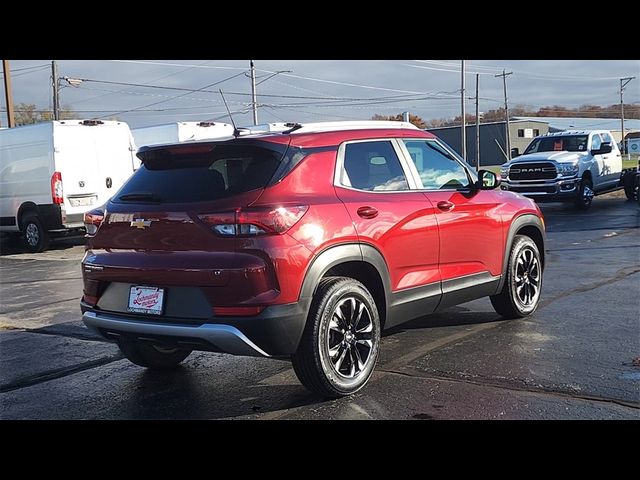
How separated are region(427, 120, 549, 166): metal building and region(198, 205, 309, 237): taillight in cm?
7866

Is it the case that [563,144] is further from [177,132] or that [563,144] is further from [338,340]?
[338,340]

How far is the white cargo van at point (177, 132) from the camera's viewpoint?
661 inches

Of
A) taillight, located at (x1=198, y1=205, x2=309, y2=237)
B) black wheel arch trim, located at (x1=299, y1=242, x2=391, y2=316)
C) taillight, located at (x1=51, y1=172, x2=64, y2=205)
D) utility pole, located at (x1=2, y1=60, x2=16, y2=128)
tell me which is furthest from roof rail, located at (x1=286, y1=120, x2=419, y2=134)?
utility pole, located at (x1=2, y1=60, x2=16, y2=128)

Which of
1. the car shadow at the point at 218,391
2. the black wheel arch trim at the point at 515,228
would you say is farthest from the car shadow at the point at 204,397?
the black wheel arch trim at the point at 515,228

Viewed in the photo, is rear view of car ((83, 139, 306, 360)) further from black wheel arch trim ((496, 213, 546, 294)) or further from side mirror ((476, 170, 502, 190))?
black wheel arch trim ((496, 213, 546, 294))

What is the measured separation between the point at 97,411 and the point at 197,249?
137 cm

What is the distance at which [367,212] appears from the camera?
4.77 metres

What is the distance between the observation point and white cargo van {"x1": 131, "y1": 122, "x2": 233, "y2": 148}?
661 inches

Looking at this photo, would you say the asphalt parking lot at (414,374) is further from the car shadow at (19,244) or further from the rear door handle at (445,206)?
the car shadow at (19,244)

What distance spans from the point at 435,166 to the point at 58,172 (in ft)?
34.4

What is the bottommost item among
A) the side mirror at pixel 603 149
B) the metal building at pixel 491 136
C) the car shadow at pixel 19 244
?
the car shadow at pixel 19 244

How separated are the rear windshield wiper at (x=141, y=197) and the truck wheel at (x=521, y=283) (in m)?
3.49

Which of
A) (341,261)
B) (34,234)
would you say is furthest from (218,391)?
(34,234)
